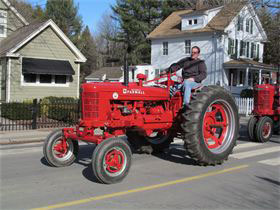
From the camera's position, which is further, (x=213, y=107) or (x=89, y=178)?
(x=213, y=107)

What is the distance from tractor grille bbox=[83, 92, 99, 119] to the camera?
6.24m

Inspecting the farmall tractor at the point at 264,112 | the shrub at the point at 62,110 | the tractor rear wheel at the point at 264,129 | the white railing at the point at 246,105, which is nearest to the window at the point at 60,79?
the shrub at the point at 62,110

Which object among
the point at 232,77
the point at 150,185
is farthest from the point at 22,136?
the point at 232,77

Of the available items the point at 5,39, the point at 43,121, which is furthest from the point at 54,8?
the point at 43,121

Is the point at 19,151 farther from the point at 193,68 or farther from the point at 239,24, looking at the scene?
the point at 239,24

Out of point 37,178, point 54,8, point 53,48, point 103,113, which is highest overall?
point 54,8

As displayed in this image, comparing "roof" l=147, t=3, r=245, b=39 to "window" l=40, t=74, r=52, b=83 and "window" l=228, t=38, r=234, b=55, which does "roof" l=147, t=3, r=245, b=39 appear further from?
"window" l=40, t=74, r=52, b=83

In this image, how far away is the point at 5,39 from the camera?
75.9ft

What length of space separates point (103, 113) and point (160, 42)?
3215 cm

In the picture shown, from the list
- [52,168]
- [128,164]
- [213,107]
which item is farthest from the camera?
[213,107]

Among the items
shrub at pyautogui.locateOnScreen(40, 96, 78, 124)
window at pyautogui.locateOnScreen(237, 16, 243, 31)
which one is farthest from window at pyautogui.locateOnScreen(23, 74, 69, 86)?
window at pyautogui.locateOnScreen(237, 16, 243, 31)

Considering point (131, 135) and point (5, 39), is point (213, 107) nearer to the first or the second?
point (131, 135)

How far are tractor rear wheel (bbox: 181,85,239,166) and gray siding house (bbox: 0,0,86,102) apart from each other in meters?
15.0

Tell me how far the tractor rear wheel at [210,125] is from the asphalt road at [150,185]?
0.98ft
